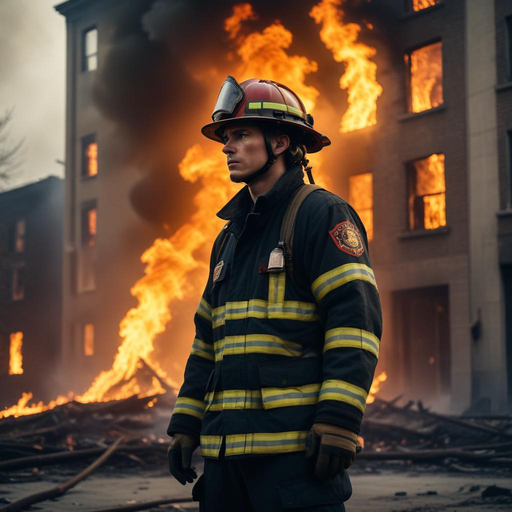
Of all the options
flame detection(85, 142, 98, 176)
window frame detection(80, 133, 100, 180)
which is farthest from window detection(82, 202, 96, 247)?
flame detection(85, 142, 98, 176)

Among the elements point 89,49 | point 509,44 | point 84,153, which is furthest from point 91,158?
point 509,44

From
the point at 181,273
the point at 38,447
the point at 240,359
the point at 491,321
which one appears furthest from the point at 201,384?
the point at 181,273

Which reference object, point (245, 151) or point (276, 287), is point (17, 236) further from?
point (276, 287)

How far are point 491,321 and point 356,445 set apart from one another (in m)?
14.3

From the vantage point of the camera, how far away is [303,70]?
761 inches

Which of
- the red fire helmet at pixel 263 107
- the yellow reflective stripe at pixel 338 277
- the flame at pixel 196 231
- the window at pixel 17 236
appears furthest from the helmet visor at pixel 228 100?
the window at pixel 17 236

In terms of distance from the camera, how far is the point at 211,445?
3.19 metres

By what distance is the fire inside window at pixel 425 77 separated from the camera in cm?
1850

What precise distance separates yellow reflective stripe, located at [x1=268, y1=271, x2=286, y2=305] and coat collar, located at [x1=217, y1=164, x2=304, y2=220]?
31 centimetres

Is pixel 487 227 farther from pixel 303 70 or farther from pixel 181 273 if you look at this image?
pixel 181 273

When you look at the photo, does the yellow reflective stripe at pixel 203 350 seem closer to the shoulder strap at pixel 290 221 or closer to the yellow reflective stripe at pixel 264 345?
the yellow reflective stripe at pixel 264 345

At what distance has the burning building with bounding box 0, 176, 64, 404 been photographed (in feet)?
107

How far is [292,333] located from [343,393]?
1.04ft

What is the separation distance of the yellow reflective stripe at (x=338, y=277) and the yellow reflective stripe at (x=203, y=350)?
667mm
